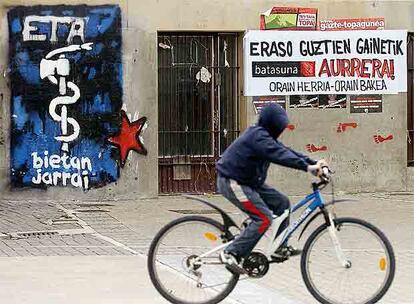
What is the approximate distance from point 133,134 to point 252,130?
8.52 metres

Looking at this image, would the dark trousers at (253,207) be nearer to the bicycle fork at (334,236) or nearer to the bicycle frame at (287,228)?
the bicycle frame at (287,228)

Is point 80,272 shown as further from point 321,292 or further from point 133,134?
point 133,134

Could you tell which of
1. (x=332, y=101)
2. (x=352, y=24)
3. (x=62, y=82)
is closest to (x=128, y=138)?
(x=62, y=82)

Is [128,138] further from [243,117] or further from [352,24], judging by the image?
[352,24]

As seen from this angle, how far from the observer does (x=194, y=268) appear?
7.34m

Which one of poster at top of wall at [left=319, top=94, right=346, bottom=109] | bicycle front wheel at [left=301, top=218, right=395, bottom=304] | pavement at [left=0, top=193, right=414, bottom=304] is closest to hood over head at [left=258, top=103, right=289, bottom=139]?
bicycle front wheel at [left=301, top=218, right=395, bottom=304]

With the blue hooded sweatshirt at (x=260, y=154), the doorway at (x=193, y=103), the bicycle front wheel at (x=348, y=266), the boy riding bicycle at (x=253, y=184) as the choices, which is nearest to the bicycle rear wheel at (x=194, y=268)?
the boy riding bicycle at (x=253, y=184)

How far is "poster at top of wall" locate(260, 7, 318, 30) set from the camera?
52.3 ft

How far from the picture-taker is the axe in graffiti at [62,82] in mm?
15062

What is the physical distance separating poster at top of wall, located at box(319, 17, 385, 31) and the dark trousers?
9.45 meters

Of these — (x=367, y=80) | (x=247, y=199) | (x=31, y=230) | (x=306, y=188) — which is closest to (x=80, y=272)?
(x=247, y=199)

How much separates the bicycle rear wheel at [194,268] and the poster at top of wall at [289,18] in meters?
9.02

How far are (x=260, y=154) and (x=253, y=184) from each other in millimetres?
290

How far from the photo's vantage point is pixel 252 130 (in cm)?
714
